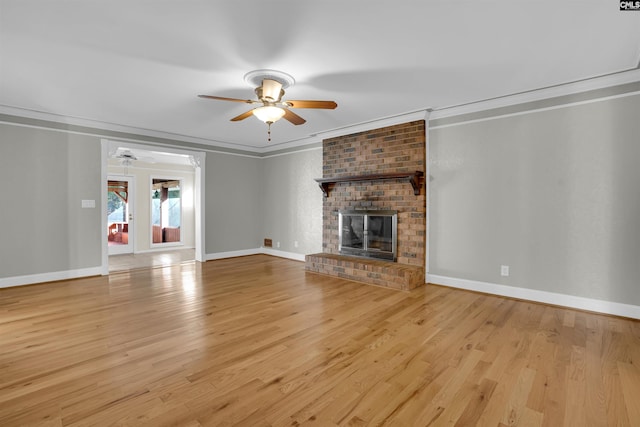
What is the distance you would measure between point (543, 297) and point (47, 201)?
22.2ft

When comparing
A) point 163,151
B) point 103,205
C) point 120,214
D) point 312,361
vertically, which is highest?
point 163,151

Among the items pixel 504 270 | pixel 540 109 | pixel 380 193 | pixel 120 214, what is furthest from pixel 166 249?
pixel 540 109

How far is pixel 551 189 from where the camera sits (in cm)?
353

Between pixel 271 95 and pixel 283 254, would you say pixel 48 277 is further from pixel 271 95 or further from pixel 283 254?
pixel 271 95

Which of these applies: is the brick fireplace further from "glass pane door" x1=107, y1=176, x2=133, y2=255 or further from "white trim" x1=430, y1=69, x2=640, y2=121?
"glass pane door" x1=107, y1=176, x2=133, y2=255

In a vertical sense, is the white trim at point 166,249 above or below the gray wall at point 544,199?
below

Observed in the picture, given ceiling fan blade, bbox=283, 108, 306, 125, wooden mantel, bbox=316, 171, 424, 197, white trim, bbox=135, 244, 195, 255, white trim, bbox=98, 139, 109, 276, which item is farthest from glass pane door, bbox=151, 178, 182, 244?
ceiling fan blade, bbox=283, 108, 306, 125

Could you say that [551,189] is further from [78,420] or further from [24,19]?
[24,19]

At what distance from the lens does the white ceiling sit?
2127 mm

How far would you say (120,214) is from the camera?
8.62m

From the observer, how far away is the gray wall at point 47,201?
4.27 meters

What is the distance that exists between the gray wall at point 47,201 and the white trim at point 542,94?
5.43 metres

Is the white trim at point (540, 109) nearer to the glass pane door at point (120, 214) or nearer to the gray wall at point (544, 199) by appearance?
the gray wall at point (544, 199)

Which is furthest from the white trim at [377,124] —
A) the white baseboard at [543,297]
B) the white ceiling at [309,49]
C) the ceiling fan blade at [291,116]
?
the white baseboard at [543,297]
